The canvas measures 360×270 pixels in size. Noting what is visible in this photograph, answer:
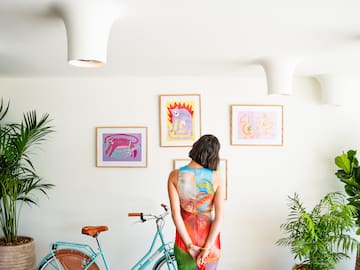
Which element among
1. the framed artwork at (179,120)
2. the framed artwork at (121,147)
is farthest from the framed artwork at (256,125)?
the framed artwork at (121,147)

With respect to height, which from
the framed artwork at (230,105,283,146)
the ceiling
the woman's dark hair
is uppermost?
the ceiling

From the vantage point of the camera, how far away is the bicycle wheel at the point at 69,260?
169 inches

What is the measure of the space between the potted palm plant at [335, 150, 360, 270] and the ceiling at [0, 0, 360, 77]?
2.77 feet

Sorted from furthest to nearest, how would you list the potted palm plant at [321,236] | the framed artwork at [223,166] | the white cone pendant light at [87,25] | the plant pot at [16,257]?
the framed artwork at [223,166] < the plant pot at [16,257] < the potted palm plant at [321,236] < the white cone pendant light at [87,25]

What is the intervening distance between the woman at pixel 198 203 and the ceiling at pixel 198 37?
30.5 inches

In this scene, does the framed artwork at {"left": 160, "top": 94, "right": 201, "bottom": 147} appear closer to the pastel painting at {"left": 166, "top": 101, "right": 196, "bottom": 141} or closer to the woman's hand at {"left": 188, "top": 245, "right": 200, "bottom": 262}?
the pastel painting at {"left": 166, "top": 101, "right": 196, "bottom": 141}

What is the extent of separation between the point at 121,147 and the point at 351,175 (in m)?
2.29

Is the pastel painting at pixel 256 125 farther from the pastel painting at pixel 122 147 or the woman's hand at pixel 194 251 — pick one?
the woman's hand at pixel 194 251

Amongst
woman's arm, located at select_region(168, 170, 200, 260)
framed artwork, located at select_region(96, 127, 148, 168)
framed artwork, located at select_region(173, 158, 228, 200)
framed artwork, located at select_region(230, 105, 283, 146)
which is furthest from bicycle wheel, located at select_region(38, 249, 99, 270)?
framed artwork, located at select_region(230, 105, 283, 146)

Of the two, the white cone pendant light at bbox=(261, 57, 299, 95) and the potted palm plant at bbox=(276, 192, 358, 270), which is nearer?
the white cone pendant light at bbox=(261, 57, 299, 95)

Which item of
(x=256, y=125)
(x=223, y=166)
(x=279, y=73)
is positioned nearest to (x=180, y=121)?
(x=223, y=166)

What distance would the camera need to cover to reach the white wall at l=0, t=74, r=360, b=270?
475cm

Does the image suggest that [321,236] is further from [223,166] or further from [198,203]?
[198,203]

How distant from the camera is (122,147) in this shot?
15.8ft
